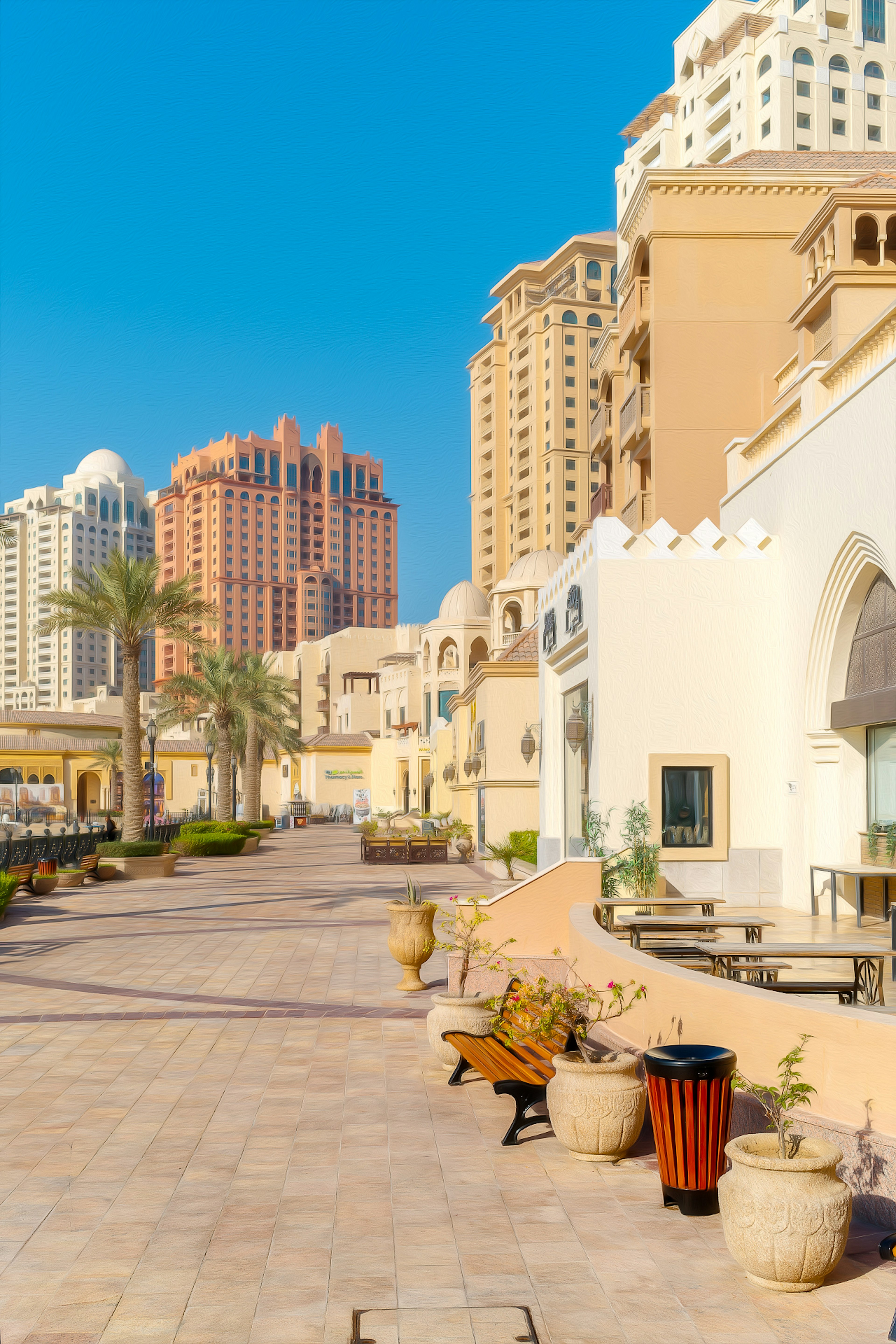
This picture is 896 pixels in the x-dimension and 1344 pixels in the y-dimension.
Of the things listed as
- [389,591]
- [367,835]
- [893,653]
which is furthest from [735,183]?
[389,591]

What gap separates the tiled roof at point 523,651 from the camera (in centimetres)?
3516

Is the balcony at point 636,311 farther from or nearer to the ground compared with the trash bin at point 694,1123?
farther from the ground

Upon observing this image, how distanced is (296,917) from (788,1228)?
16.4 m

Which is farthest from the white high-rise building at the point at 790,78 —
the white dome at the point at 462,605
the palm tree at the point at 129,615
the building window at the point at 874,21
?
the palm tree at the point at 129,615

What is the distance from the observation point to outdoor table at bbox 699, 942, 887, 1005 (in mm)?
8297

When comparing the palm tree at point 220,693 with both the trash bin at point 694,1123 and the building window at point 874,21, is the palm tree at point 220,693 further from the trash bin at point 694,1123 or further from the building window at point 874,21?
the building window at point 874,21

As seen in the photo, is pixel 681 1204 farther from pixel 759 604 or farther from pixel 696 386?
pixel 696 386

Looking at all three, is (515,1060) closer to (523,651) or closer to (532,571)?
(523,651)

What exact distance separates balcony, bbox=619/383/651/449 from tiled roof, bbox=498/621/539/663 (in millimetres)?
9101

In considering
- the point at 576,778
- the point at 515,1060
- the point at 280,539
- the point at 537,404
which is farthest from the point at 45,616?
the point at 515,1060

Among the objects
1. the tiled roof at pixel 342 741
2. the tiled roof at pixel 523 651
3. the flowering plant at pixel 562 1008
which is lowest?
the flowering plant at pixel 562 1008

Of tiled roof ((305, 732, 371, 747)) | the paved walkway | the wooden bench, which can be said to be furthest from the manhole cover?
tiled roof ((305, 732, 371, 747))

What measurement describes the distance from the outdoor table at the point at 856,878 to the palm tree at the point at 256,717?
3634 centimetres

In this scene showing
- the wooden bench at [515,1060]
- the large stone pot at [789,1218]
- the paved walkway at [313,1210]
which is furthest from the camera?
the wooden bench at [515,1060]
